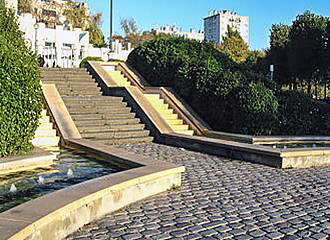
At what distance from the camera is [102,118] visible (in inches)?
474

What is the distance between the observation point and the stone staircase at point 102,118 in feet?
36.6

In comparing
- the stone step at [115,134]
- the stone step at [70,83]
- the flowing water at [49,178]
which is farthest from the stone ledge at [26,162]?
the stone step at [70,83]

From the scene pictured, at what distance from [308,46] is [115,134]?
21.4 metres

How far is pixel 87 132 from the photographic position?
11.0m

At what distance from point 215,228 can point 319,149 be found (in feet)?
16.9

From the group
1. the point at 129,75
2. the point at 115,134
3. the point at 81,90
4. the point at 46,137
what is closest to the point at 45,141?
the point at 46,137

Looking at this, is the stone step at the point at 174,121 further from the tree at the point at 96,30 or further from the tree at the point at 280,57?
the tree at the point at 96,30

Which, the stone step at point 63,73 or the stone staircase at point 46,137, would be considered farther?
the stone step at point 63,73

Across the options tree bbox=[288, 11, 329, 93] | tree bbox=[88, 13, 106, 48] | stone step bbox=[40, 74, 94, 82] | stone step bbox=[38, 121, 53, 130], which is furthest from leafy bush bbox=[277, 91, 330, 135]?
tree bbox=[88, 13, 106, 48]

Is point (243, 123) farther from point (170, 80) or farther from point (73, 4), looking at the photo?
point (73, 4)

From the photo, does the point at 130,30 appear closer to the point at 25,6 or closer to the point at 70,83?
the point at 25,6

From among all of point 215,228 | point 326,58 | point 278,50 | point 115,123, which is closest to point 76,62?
point 278,50

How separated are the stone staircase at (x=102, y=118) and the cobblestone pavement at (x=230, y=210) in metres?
3.74

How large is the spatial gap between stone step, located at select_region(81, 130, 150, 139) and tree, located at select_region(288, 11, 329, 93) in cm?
1999
